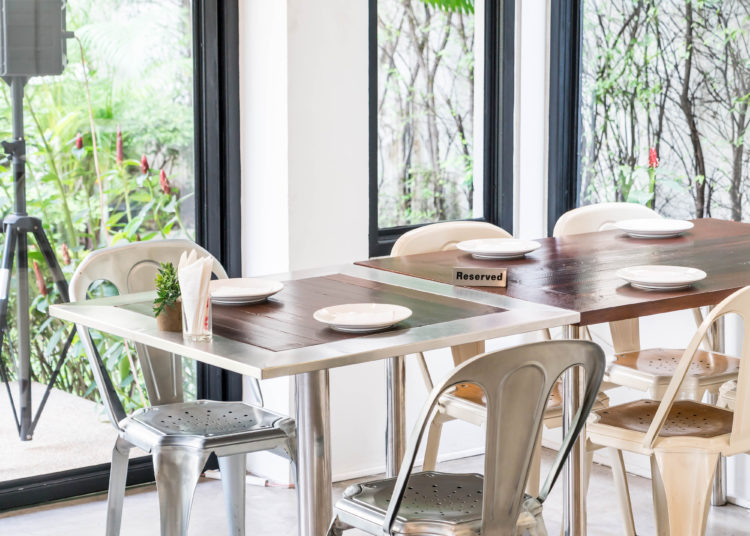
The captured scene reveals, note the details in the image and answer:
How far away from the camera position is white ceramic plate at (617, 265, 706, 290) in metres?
2.55

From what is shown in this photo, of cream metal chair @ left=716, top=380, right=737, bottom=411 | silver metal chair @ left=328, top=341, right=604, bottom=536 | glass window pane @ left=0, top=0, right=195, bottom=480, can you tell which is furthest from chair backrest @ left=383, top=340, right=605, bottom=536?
glass window pane @ left=0, top=0, right=195, bottom=480

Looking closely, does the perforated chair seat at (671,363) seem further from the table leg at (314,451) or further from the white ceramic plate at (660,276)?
the table leg at (314,451)

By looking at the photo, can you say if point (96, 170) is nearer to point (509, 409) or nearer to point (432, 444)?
point (432, 444)

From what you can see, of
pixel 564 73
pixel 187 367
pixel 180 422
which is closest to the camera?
pixel 180 422

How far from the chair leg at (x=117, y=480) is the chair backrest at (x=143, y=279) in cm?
10

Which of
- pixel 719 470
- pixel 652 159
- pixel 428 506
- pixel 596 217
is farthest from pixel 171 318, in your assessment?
pixel 652 159

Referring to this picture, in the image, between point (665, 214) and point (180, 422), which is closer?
point (180, 422)

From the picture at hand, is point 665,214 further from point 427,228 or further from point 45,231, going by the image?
point 45,231

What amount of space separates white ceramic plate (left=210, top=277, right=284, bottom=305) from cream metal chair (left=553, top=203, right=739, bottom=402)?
3.33 ft

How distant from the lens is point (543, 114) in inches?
164

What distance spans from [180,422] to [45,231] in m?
1.12

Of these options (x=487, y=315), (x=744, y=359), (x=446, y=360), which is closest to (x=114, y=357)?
(x=446, y=360)

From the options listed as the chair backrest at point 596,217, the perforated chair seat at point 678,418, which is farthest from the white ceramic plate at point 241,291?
the chair backrest at point 596,217

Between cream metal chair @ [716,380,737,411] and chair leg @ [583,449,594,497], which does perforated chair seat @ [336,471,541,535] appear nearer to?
chair leg @ [583,449,594,497]
